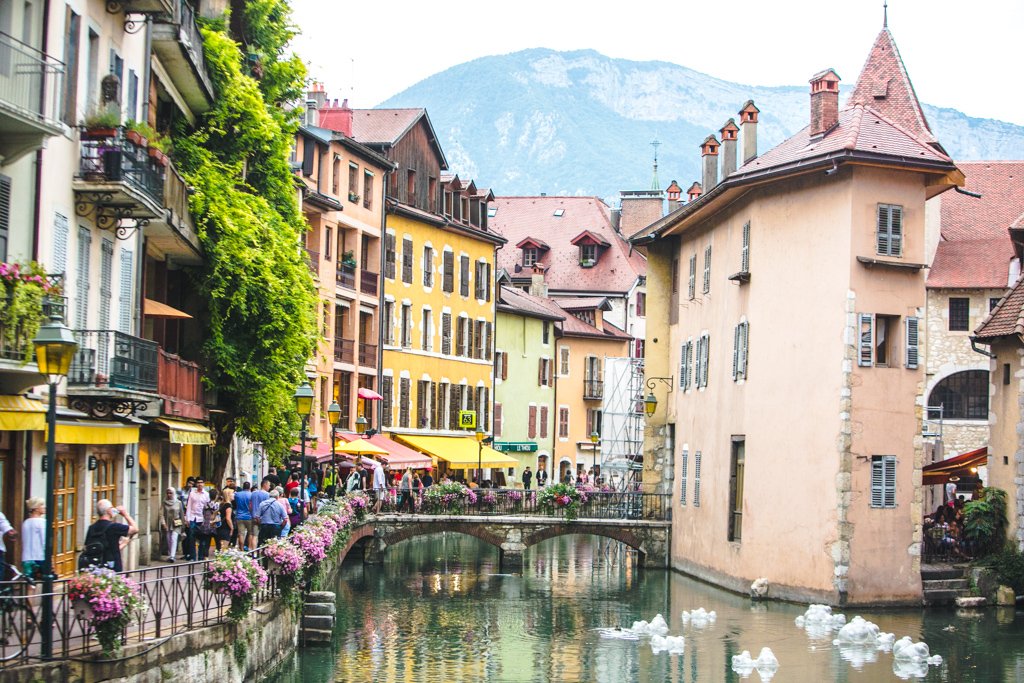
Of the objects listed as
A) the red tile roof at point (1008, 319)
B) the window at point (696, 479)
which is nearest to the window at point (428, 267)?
the window at point (696, 479)

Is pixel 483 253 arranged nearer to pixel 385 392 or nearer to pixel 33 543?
pixel 385 392

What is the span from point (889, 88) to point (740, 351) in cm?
2050

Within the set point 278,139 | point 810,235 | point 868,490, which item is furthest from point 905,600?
point 278,139

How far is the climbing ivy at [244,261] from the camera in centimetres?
3316

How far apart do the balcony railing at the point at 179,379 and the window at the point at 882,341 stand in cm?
1486

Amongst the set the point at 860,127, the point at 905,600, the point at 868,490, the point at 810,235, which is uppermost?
the point at 860,127

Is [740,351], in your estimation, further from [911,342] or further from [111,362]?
[111,362]

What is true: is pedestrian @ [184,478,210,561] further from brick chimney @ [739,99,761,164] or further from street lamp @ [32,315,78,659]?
brick chimney @ [739,99,761,164]

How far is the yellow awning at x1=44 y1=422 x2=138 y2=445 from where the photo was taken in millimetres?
22078

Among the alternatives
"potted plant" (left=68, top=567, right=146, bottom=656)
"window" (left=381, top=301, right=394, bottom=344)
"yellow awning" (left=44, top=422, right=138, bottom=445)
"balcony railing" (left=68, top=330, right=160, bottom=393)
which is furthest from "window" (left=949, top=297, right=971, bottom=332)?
"potted plant" (left=68, top=567, right=146, bottom=656)

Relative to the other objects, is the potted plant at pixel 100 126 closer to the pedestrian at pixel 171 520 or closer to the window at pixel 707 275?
the pedestrian at pixel 171 520

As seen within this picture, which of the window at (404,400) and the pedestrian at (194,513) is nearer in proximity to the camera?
the pedestrian at (194,513)

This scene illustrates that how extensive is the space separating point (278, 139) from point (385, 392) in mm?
23676

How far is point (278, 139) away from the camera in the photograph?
36781 millimetres
